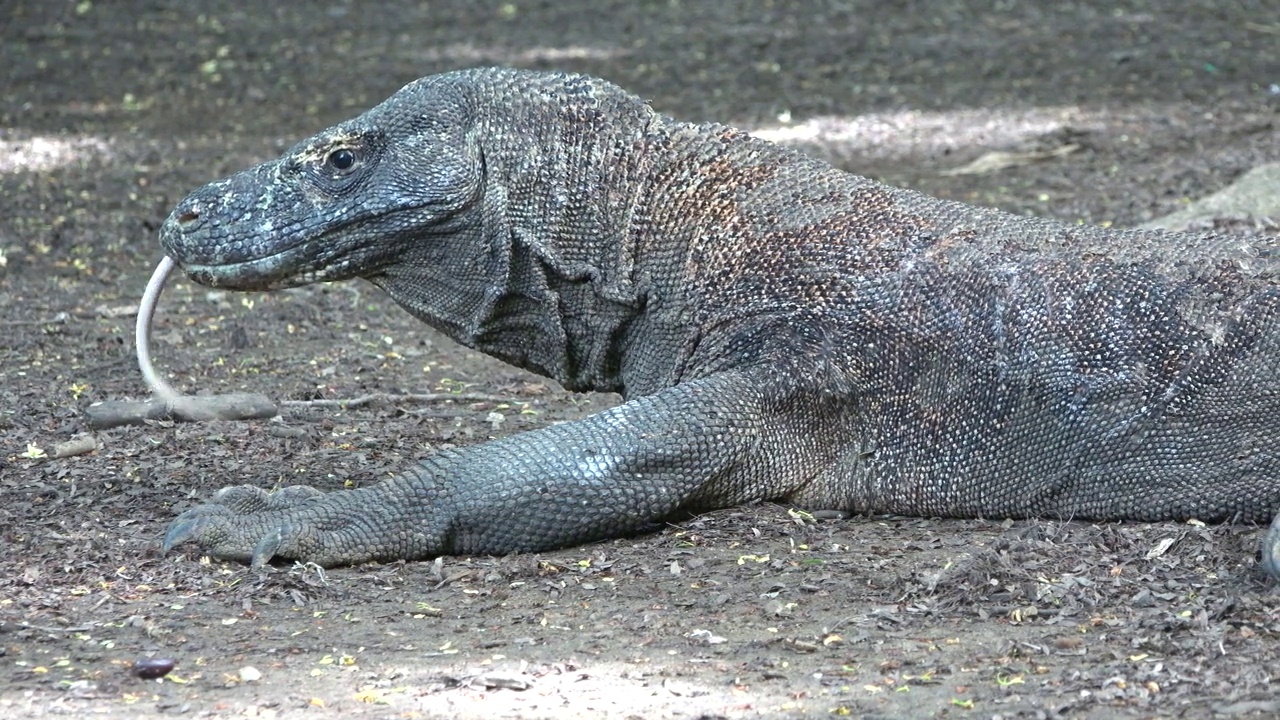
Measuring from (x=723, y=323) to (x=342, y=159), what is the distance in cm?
121

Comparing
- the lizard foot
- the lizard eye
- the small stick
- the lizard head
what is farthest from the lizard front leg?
the small stick

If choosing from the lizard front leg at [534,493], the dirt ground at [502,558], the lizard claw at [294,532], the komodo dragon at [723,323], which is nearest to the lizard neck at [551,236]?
the komodo dragon at [723,323]

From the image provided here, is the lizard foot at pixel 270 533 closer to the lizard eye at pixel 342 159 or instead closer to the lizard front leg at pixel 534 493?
the lizard front leg at pixel 534 493

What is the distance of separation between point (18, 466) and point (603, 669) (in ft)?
8.45

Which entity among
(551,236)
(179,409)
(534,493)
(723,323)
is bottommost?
(179,409)

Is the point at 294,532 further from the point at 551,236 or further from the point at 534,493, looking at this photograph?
the point at 551,236

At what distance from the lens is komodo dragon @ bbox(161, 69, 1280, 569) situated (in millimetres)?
4762

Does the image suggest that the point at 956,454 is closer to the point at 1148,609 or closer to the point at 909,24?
the point at 1148,609

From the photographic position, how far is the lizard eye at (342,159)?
518cm

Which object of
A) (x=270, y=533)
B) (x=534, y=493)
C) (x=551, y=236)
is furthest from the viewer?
(x=551, y=236)

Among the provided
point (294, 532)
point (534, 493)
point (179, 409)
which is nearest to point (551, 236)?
point (534, 493)

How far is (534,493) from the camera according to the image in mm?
4770

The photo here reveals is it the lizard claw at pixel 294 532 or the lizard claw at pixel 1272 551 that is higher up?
the lizard claw at pixel 1272 551

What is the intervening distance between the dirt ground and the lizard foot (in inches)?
2.1
